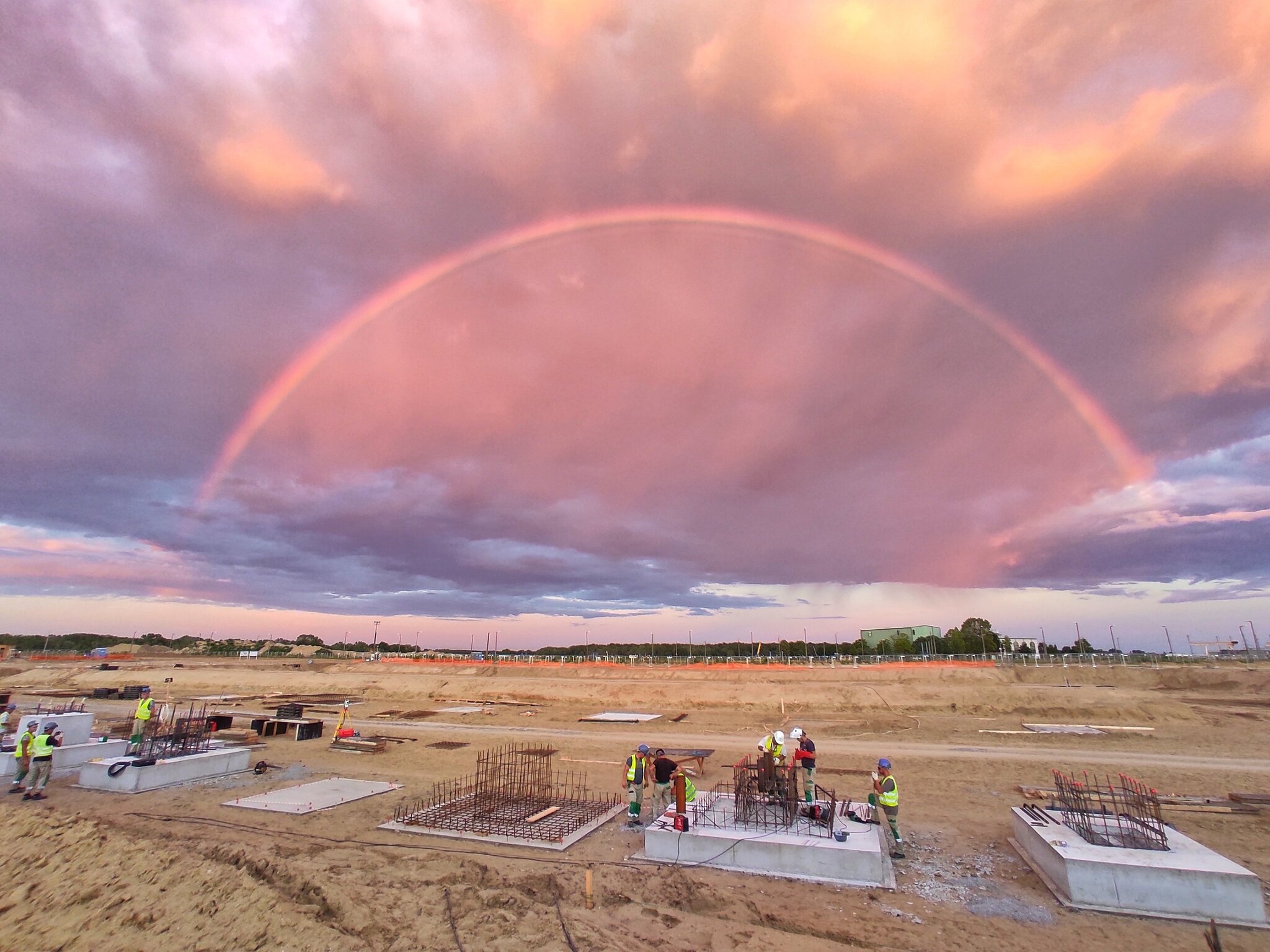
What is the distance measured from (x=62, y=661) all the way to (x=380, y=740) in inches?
3886

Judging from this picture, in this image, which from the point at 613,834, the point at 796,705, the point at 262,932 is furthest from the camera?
the point at 796,705

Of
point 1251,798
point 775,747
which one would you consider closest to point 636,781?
point 775,747

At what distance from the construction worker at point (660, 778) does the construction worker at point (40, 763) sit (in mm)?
18110

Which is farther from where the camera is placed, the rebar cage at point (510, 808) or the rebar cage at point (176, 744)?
the rebar cage at point (176, 744)

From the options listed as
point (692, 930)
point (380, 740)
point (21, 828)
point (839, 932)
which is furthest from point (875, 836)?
point (380, 740)

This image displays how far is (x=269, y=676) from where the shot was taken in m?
73.1

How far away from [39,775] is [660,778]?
19044 mm

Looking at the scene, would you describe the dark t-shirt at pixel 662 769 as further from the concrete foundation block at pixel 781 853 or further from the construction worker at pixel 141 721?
the construction worker at pixel 141 721

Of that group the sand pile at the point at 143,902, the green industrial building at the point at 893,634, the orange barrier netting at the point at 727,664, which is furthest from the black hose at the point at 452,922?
the green industrial building at the point at 893,634

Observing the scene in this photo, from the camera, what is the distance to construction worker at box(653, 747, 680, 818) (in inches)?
580

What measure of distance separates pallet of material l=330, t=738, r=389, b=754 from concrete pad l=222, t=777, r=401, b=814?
20.4 ft

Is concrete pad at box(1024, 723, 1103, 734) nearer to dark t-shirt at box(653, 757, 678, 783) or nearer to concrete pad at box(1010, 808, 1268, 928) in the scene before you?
concrete pad at box(1010, 808, 1268, 928)

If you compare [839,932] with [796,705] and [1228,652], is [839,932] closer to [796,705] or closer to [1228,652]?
[796,705]

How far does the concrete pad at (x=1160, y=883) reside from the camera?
1009 centimetres
